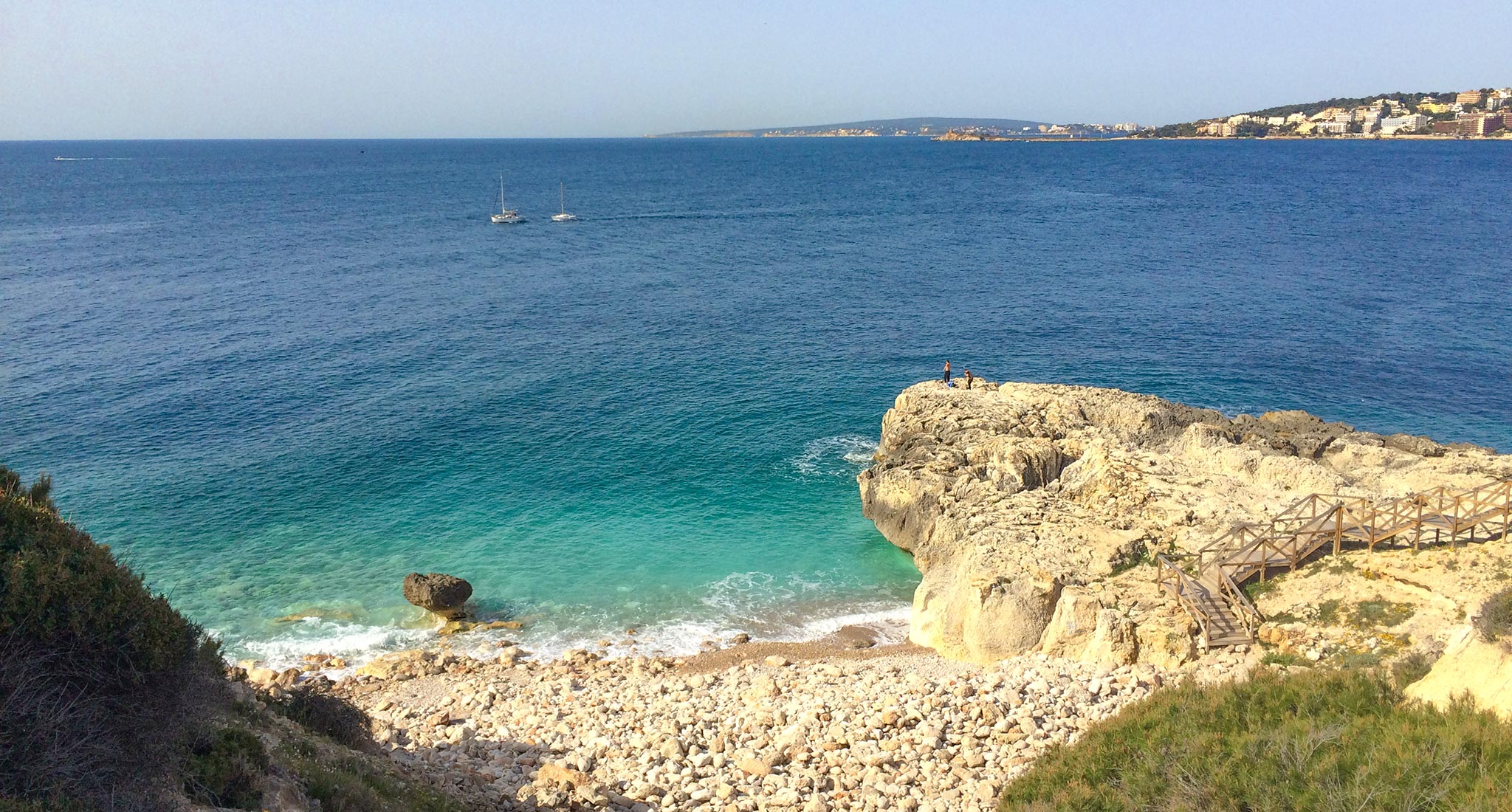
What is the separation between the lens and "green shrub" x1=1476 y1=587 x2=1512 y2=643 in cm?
1459

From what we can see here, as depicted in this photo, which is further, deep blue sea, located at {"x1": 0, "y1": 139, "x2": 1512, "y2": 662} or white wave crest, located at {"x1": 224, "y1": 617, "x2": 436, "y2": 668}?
deep blue sea, located at {"x1": 0, "y1": 139, "x2": 1512, "y2": 662}

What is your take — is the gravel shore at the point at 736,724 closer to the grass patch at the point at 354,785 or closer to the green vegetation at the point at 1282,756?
the grass patch at the point at 354,785

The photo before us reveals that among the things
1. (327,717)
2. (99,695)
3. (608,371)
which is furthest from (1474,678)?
(608,371)

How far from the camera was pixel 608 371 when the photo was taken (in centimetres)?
5066

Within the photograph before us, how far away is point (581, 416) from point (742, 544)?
1383 cm

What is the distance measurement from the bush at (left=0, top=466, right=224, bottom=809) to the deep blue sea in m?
15.9

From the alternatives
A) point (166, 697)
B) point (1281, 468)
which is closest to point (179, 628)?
point (166, 697)

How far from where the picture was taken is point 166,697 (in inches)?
500

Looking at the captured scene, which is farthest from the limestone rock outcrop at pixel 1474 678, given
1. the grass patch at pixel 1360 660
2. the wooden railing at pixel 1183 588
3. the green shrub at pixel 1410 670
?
the wooden railing at pixel 1183 588

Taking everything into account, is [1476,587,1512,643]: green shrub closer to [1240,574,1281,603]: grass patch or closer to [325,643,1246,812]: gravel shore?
[325,643,1246,812]: gravel shore

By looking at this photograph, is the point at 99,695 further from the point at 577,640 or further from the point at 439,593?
the point at 439,593

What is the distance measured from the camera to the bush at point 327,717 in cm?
1794

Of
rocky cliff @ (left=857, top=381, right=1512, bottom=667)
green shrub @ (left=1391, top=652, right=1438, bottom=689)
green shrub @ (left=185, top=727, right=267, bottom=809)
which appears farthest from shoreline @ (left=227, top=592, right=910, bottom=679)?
green shrub @ (left=1391, top=652, right=1438, bottom=689)

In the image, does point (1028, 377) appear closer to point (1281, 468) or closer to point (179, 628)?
point (1281, 468)
